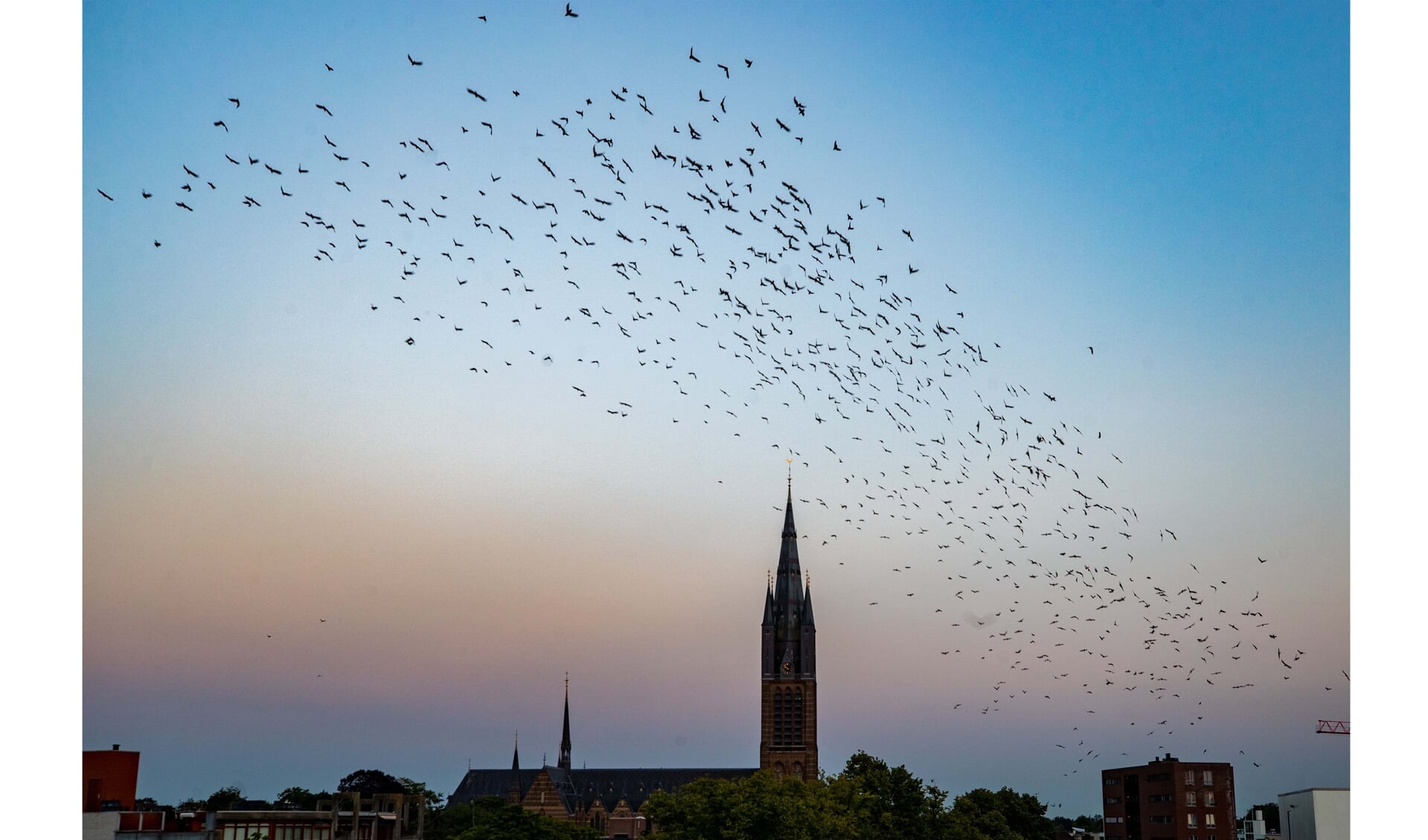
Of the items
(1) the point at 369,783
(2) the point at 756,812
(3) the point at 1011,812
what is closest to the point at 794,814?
(2) the point at 756,812

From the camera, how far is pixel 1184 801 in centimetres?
11862

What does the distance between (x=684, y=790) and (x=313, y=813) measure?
120 ft

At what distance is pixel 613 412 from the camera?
5072cm

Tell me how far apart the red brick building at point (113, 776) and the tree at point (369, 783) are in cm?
7595

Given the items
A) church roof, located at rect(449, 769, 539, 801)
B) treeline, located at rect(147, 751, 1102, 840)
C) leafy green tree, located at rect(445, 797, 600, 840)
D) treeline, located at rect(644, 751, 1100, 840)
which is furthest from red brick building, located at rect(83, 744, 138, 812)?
church roof, located at rect(449, 769, 539, 801)

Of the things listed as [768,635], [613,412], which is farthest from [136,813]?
[768,635]

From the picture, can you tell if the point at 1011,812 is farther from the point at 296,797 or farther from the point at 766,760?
the point at 296,797

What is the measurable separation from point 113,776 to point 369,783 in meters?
80.5

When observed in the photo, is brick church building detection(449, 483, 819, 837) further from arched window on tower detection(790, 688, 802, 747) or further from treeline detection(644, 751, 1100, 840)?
treeline detection(644, 751, 1100, 840)

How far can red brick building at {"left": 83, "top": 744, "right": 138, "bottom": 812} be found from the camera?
58.2m

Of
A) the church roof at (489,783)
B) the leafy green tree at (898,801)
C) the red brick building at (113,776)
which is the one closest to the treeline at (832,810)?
the leafy green tree at (898,801)

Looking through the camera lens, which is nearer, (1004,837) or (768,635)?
(1004,837)

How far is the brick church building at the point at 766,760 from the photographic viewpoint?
135 meters
